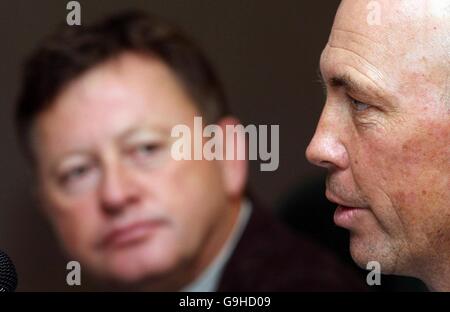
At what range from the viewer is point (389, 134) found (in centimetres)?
103

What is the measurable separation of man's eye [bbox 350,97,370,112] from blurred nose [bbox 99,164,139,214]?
555mm

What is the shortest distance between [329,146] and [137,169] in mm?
532

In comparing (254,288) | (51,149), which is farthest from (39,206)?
(254,288)

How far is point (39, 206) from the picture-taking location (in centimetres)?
160

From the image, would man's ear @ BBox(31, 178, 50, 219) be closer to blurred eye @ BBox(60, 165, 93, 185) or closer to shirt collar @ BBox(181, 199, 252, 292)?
blurred eye @ BBox(60, 165, 93, 185)

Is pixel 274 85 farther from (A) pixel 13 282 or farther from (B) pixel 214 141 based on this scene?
(A) pixel 13 282

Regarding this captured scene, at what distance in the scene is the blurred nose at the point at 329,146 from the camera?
3.47ft

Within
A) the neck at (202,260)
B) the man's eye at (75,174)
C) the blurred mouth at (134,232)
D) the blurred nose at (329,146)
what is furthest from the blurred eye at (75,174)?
the blurred nose at (329,146)

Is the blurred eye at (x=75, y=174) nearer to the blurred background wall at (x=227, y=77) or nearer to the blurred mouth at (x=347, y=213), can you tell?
the blurred background wall at (x=227, y=77)

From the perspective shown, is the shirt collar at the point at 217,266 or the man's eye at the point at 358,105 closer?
the man's eye at the point at 358,105

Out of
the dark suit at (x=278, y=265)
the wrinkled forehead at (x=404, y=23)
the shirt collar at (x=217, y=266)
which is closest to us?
the wrinkled forehead at (x=404, y=23)

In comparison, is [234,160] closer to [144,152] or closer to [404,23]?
[144,152]

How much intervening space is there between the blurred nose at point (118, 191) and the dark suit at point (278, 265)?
213mm

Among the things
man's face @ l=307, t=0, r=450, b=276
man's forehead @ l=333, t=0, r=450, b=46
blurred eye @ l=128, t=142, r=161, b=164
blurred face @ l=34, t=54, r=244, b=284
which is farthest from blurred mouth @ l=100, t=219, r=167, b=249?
man's forehead @ l=333, t=0, r=450, b=46
